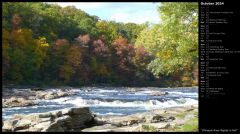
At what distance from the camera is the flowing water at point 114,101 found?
33.5m

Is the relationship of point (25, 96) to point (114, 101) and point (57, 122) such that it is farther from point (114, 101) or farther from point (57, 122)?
point (57, 122)

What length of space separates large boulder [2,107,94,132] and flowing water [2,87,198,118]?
8.10 m

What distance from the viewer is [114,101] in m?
Answer: 38.5

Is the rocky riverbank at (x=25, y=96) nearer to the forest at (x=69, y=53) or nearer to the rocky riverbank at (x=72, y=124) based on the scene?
the forest at (x=69, y=53)

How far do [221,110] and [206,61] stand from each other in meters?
1.31

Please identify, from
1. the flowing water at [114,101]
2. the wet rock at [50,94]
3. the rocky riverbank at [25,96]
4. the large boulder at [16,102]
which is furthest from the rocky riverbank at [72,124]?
the wet rock at [50,94]

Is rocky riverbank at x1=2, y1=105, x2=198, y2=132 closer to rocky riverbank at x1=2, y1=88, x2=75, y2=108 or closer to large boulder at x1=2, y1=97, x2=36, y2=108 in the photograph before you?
large boulder at x1=2, y1=97, x2=36, y2=108

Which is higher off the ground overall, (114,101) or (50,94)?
(50,94)

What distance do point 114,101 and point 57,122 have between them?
725 inches

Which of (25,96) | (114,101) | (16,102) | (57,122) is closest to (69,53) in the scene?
(25,96)

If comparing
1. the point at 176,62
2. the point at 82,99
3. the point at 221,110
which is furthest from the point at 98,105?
the point at 221,110

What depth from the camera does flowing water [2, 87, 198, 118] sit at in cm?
3350

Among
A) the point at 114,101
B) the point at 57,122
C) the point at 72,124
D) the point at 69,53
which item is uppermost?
the point at 69,53

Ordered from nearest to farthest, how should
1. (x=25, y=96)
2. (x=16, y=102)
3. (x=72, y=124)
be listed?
(x=72, y=124) → (x=16, y=102) → (x=25, y=96)
